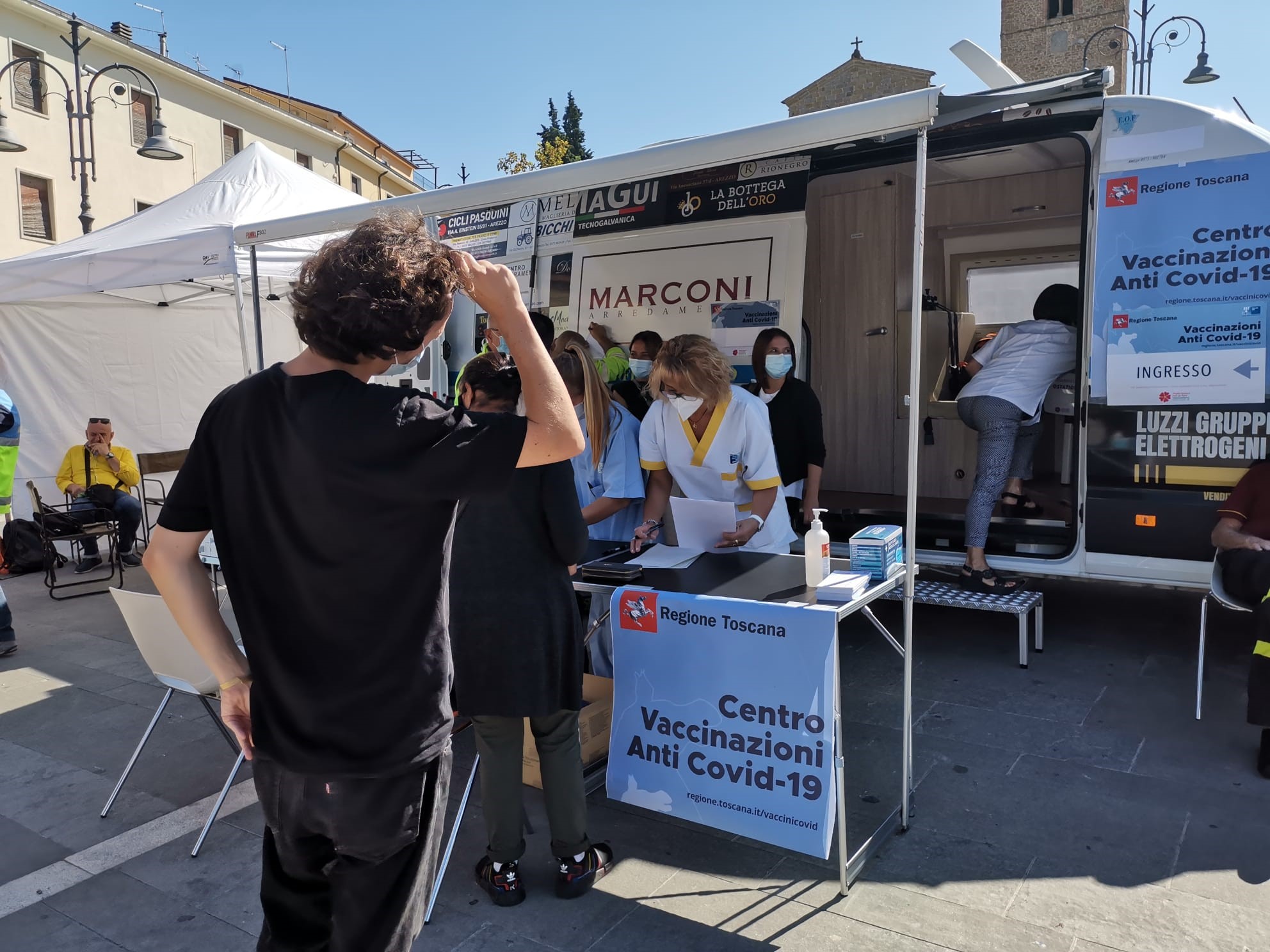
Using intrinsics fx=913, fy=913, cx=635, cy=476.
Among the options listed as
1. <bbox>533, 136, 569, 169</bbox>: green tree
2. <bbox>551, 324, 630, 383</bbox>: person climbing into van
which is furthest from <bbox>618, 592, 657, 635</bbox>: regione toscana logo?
<bbox>533, 136, 569, 169</bbox>: green tree

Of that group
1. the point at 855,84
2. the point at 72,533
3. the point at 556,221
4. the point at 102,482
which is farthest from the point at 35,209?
the point at 855,84

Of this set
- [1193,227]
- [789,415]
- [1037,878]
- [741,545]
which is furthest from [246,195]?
[1037,878]

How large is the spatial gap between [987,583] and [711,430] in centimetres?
205

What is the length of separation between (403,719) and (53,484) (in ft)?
29.8

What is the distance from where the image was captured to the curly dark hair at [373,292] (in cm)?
142

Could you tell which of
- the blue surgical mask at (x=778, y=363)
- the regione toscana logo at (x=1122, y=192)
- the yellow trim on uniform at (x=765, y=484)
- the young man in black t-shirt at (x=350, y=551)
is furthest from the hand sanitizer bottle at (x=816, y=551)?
the regione toscana logo at (x=1122, y=192)

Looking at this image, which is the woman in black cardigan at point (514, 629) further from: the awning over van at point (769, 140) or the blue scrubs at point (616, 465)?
the blue scrubs at point (616, 465)

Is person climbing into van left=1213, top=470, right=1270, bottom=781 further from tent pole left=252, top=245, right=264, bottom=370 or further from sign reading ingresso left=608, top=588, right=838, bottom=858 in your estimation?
tent pole left=252, top=245, right=264, bottom=370

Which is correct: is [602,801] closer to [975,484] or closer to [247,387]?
[247,387]

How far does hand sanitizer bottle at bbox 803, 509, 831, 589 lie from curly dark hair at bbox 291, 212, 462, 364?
1.60 m

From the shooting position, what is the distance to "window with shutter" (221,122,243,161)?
28.2 metres

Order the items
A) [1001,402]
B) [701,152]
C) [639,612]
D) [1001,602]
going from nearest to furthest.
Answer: [639,612] < [701,152] < [1001,602] < [1001,402]

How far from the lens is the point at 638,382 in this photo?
5.75m

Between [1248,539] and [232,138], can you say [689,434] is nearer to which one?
[1248,539]
